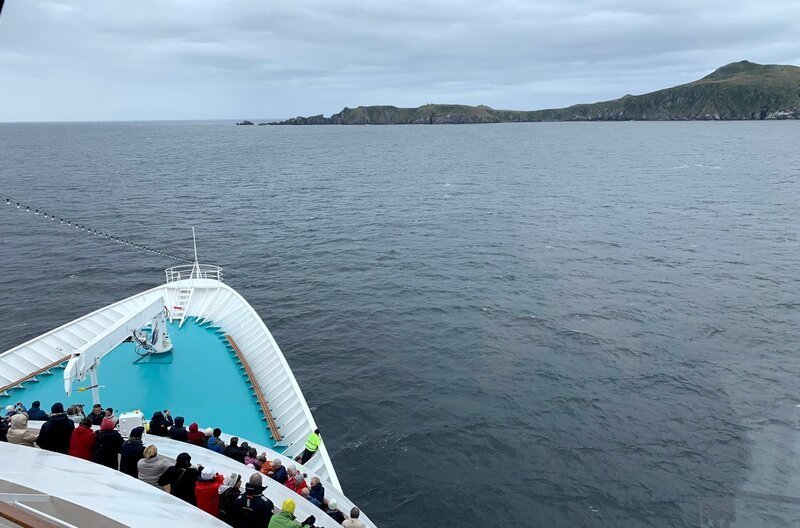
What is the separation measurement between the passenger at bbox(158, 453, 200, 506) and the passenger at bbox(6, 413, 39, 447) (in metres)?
2.94

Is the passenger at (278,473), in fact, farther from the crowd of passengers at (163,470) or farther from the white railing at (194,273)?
the white railing at (194,273)

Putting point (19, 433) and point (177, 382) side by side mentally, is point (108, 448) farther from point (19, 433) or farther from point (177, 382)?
point (177, 382)

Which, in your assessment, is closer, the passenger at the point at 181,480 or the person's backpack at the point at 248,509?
the person's backpack at the point at 248,509

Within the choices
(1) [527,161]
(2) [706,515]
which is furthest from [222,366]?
(1) [527,161]

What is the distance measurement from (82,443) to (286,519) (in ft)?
14.9

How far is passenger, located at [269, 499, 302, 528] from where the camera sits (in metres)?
9.55

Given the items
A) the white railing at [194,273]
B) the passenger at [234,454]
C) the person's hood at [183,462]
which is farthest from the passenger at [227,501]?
the white railing at [194,273]

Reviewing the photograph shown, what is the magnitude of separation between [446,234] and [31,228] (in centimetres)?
5214

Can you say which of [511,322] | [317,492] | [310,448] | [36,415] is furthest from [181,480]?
[511,322]

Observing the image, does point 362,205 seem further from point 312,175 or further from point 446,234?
point 312,175

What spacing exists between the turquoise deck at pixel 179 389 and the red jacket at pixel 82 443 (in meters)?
8.88

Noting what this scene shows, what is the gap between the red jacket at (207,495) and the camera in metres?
10.3

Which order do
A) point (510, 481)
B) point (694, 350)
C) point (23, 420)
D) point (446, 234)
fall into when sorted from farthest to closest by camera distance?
point (446, 234) < point (694, 350) < point (510, 481) < point (23, 420)

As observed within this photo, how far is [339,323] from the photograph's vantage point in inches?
1478
